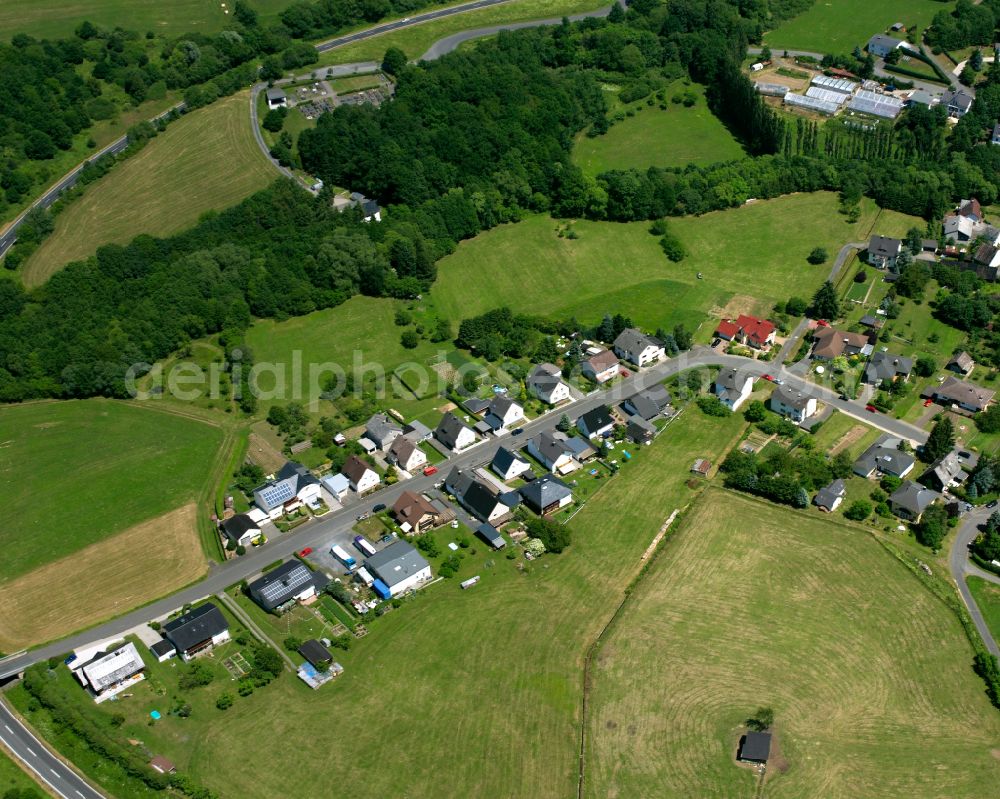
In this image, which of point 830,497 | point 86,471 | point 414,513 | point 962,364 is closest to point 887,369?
point 962,364

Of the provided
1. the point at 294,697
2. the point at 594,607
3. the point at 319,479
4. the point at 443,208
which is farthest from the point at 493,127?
the point at 294,697

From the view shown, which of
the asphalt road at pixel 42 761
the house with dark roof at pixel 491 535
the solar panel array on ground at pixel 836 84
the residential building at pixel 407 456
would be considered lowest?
the house with dark roof at pixel 491 535

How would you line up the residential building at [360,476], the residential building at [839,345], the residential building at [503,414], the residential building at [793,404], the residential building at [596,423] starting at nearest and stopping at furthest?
the residential building at [360,476] < the residential building at [596,423] < the residential building at [793,404] < the residential building at [503,414] < the residential building at [839,345]

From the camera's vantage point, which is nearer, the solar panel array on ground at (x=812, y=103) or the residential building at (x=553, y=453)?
the residential building at (x=553, y=453)

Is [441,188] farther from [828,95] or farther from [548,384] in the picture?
[828,95]

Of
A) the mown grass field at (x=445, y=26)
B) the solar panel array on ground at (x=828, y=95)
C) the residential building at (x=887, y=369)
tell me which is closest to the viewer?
the residential building at (x=887, y=369)

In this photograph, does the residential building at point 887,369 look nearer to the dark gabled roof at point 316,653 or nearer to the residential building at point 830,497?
the residential building at point 830,497

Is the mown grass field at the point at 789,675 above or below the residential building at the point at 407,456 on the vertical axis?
below

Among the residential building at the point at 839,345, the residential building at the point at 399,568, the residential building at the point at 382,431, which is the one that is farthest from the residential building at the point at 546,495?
the residential building at the point at 839,345
